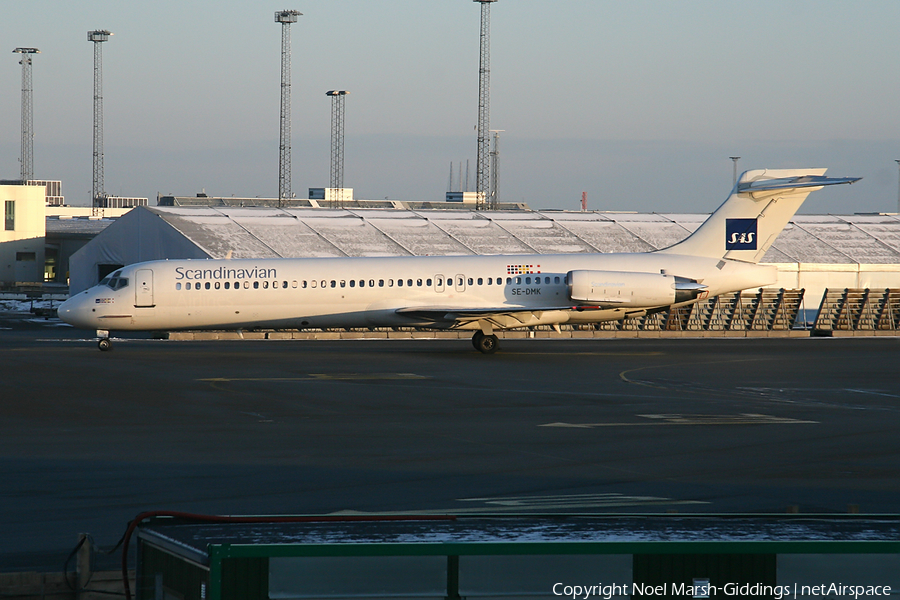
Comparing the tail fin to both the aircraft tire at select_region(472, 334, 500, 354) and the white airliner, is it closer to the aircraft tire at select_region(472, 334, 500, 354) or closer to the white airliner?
the white airliner

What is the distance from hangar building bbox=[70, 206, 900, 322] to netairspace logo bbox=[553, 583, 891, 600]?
43.1 metres

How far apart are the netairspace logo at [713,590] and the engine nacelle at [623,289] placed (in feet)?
85.0

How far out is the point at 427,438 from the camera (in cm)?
1488

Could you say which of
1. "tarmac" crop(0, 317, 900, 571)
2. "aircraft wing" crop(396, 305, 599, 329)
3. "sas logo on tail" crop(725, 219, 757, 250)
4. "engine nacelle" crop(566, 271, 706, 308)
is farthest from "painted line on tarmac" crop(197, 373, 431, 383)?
"sas logo on tail" crop(725, 219, 757, 250)

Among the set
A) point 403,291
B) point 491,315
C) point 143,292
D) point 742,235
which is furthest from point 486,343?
point 143,292

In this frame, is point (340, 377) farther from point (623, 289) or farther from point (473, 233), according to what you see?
point (473, 233)

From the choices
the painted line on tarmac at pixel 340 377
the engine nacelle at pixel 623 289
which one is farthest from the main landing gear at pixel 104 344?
the engine nacelle at pixel 623 289

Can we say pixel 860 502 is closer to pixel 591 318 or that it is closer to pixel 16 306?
pixel 591 318

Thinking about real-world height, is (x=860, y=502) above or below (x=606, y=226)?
below

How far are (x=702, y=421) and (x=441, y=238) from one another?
117 ft

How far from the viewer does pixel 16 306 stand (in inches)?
2200

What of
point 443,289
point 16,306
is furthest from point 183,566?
point 16,306

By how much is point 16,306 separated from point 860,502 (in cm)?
5382

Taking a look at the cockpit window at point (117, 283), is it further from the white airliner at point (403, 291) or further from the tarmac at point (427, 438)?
the tarmac at point (427, 438)
